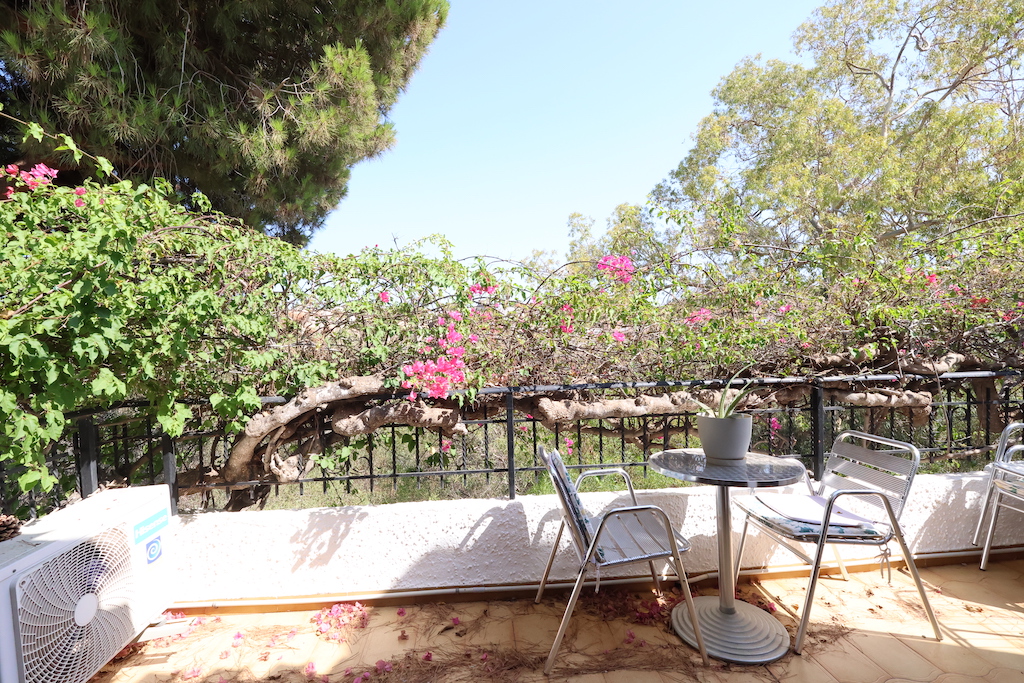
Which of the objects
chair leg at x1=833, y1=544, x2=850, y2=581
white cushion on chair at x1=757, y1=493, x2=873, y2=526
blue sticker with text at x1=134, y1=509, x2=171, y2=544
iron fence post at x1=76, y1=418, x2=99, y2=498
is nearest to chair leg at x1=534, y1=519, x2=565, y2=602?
white cushion on chair at x1=757, y1=493, x2=873, y2=526

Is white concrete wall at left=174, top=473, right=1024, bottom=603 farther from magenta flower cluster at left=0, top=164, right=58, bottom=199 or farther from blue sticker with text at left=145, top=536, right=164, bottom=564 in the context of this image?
magenta flower cluster at left=0, top=164, right=58, bottom=199

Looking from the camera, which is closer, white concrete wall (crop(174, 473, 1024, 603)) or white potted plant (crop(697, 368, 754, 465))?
white potted plant (crop(697, 368, 754, 465))

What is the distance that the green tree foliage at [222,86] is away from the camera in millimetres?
3504

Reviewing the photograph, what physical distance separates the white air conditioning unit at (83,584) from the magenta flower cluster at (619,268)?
8.92ft

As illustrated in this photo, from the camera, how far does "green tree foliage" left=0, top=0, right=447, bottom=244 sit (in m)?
3.50

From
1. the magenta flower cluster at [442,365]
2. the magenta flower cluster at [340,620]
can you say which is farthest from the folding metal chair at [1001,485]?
the magenta flower cluster at [340,620]

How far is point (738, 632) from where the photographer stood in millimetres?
2100

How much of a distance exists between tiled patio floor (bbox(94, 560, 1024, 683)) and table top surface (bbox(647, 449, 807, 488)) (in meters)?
0.74

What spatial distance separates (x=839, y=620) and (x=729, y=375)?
1.45 meters

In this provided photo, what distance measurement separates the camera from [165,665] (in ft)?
6.80

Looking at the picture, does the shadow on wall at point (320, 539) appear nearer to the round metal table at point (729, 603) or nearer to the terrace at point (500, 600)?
the terrace at point (500, 600)

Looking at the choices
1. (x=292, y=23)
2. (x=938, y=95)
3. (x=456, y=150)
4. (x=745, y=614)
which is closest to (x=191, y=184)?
(x=292, y=23)

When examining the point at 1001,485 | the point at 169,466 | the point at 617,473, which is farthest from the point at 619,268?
the point at 169,466

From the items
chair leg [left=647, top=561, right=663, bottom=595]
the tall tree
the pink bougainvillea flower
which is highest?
the tall tree
